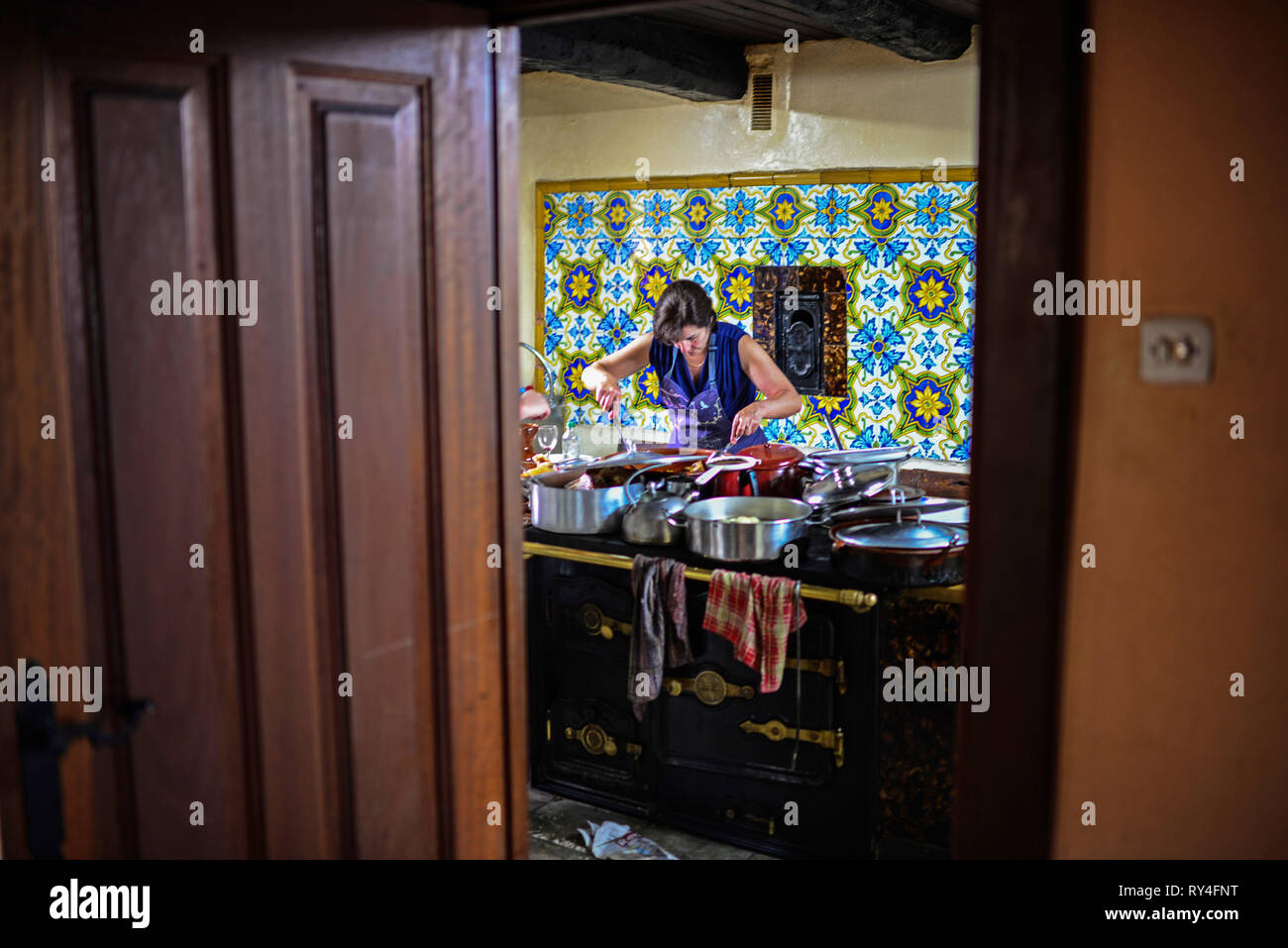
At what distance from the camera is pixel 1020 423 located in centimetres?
186

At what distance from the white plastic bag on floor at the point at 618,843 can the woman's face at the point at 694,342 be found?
221cm

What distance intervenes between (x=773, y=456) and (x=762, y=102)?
279 centimetres

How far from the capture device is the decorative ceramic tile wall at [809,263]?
578 cm

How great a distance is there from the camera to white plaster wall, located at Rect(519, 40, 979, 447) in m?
5.69

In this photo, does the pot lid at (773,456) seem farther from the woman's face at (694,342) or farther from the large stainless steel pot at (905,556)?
the woman's face at (694,342)

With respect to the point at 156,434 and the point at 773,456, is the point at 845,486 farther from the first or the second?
the point at 156,434

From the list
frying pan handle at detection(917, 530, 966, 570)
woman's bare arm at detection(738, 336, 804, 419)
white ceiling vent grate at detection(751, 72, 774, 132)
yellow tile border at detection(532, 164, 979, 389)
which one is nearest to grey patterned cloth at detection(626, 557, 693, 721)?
frying pan handle at detection(917, 530, 966, 570)

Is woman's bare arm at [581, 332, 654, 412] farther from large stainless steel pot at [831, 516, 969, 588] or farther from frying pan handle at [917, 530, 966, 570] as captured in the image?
frying pan handle at [917, 530, 966, 570]

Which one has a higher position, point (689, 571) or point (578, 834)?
point (689, 571)

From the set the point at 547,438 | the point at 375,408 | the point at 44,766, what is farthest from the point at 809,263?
the point at 44,766

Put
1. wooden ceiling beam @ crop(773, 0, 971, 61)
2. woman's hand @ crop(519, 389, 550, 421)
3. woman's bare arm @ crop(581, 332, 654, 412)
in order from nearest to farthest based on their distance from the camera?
wooden ceiling beam @ crop(773, 0, 971, 61) → woman's hand @ crop(519, 389, 550, 421) → woman's bare arm @ crop(581, 332, 654, 412)

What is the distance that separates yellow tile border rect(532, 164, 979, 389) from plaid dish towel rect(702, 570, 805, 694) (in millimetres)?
2455

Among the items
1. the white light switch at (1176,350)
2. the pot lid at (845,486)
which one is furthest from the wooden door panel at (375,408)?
the pot lid at (845,486)
